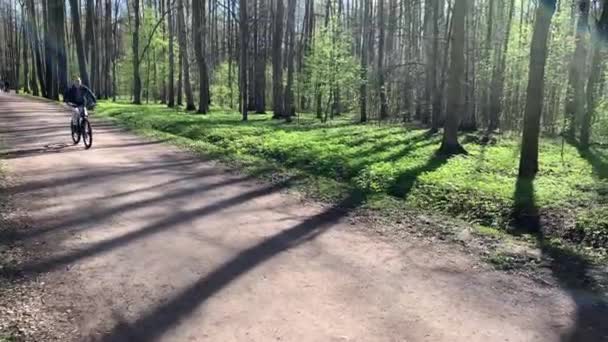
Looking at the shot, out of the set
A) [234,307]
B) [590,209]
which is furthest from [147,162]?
[590,209]

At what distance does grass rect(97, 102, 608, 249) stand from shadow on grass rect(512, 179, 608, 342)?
177 millimetres

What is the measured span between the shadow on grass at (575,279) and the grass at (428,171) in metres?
0.18

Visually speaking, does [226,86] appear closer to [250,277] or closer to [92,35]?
[92,35]

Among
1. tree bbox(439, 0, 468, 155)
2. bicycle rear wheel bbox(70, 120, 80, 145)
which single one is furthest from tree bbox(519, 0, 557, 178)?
bicycle rear wheel bbox(70, 120, 80, 145)

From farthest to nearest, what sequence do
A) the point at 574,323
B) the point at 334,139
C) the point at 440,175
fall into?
the point at 334,139 < the point at 440,175 < the point at 574,323

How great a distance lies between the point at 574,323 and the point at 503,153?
36.4 ft

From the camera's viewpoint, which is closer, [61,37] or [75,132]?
[75,132]

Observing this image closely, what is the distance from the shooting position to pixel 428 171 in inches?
427

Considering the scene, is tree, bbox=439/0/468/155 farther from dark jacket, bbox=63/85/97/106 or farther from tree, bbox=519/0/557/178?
dark jacket, bbox=63/85/97/106

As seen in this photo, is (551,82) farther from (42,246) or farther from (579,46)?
(42,246)

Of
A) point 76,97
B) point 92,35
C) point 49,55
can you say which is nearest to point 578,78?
point 76,97

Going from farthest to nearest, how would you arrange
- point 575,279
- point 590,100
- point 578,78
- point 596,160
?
1. point 578,78
2. point 590,100
3. point 596,160
4. point 575,279

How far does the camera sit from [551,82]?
93.7 feet

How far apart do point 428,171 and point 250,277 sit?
6.68 meters
